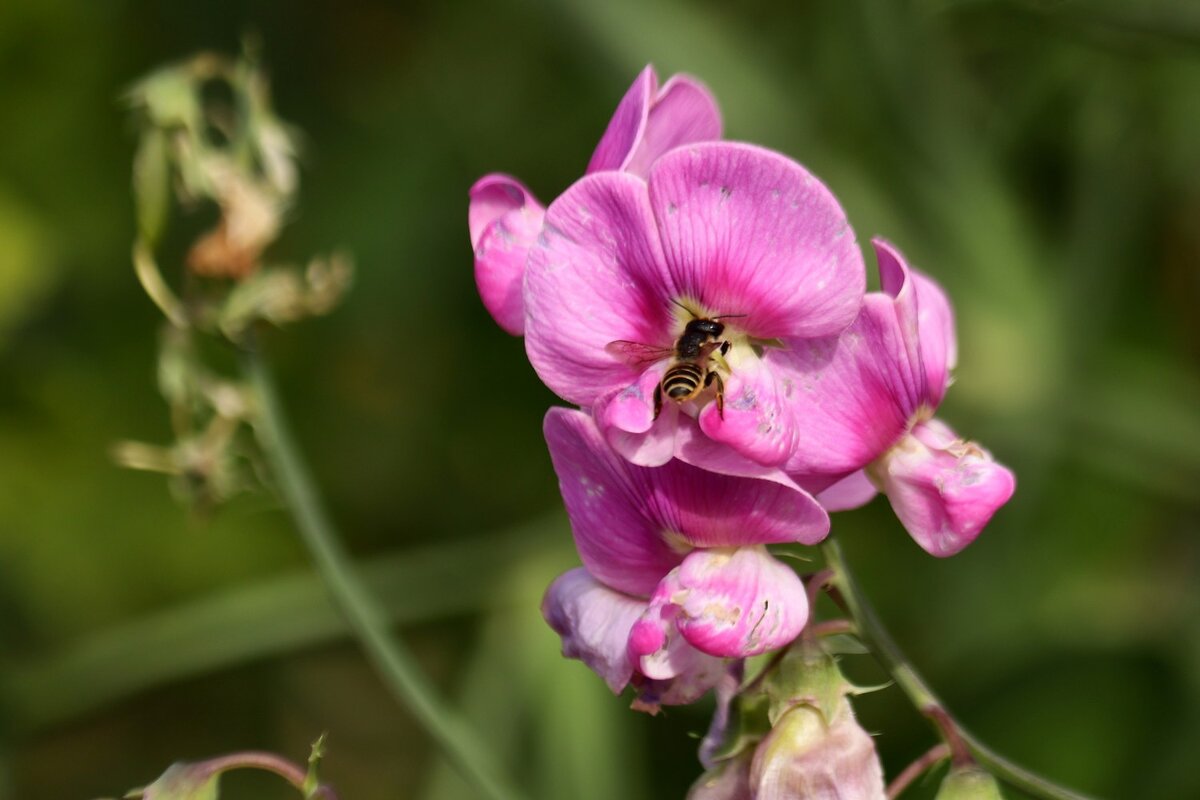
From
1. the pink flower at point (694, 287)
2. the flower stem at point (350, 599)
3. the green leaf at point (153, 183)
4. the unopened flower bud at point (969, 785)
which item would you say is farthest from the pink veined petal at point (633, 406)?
the green leaf at point (153, 183)

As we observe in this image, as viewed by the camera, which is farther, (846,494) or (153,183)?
(153,183)

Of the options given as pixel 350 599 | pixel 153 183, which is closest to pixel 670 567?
pixel 350 599

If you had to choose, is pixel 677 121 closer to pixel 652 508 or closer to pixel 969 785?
pixel 652 508

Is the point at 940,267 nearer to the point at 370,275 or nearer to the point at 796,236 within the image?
the point at 370,275

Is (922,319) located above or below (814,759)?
above

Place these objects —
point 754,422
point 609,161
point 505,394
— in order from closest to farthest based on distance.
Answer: point 754,422 → point 609,161 → point 505,394

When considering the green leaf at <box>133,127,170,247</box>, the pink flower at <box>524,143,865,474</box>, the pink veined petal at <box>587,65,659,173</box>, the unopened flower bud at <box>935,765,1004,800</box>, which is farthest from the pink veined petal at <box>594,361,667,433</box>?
the green leaf at <box>133,127,170,247</box>

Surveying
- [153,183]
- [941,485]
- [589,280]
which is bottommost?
[941,485]
